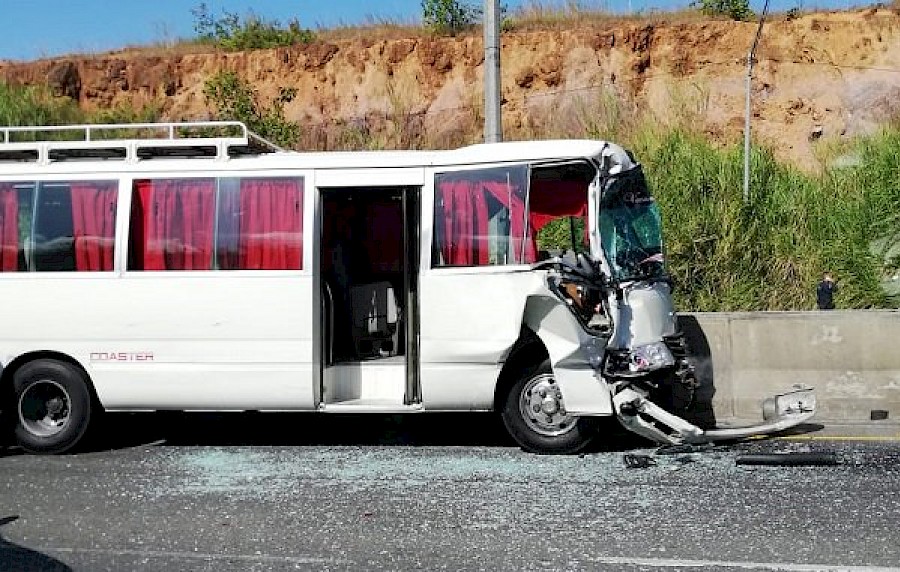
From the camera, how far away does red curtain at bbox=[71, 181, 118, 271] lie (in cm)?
854

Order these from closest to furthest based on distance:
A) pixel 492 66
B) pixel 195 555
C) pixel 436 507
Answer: pixel 195 555 < pixel 436 507 < pixel 492 66

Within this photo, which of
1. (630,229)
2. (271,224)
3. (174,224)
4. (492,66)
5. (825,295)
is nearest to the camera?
(630,229)

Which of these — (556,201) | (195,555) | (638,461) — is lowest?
(195,555)

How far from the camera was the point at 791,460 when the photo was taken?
7.75 meters

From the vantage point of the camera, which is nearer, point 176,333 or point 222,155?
point 176,333

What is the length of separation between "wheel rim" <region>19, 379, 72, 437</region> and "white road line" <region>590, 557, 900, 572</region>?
528 cm

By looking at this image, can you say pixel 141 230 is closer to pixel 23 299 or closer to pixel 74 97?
pixel 23 299

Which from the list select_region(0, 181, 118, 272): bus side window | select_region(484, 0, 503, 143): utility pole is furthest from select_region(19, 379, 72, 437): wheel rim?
select_region(484, 0, 503, 143): utility pole

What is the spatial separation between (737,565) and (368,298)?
183 inches

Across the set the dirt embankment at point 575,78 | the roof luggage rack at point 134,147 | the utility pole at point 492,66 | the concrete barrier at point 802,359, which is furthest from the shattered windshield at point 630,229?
the dirt embankment at point 575,78

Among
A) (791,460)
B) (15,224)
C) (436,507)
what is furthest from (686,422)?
(15,224)

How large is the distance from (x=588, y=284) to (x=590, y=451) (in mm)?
1448

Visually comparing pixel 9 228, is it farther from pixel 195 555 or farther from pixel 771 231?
pixel 771 231

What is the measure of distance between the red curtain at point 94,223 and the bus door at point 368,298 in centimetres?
184
